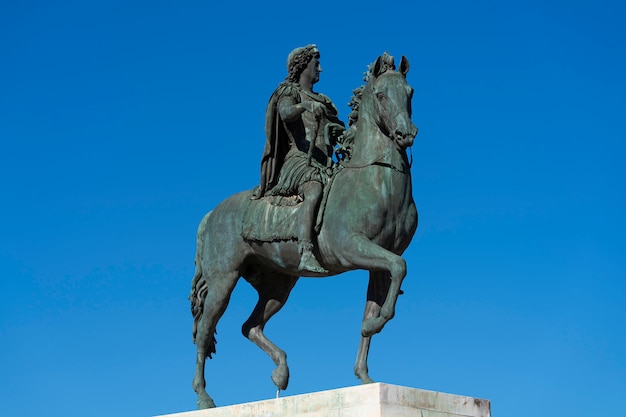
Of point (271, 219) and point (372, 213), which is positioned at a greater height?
point (271, 219)

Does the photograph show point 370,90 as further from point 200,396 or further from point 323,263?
point 200,396

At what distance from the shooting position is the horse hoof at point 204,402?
1510 cm

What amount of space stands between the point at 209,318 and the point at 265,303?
2.68 ft

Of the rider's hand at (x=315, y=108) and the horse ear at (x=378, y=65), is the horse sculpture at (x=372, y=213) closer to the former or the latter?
the horse ear at (x=378, y=65)

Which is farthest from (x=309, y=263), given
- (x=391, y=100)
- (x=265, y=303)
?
(x=391, y=100)

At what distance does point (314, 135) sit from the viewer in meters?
14.9

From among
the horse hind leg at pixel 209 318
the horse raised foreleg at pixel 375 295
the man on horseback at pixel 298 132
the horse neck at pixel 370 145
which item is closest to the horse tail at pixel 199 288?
the horse hind leg at pixel 209 318

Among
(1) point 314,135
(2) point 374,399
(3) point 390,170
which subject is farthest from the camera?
(1) point 314,135

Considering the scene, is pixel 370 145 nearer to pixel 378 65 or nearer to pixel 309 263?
pixel 378 65

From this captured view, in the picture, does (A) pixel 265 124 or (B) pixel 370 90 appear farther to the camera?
(A) pixel 265 124

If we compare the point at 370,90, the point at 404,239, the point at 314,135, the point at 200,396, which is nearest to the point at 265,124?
the point at 314,135

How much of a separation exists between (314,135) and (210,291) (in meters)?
2.68

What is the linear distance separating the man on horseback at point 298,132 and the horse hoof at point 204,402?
2.86 metres

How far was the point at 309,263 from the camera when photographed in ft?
45.2
